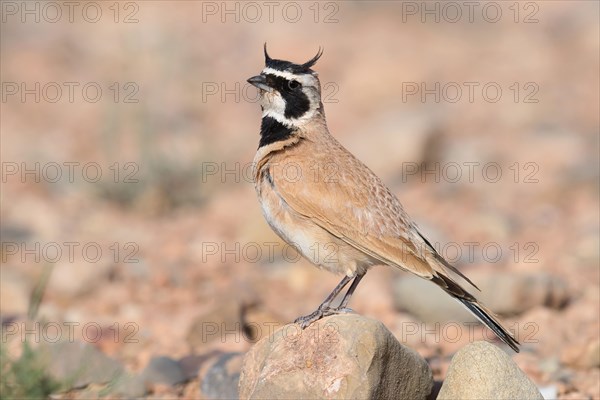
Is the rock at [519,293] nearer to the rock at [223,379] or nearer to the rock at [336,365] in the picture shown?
the rock at [223,379]

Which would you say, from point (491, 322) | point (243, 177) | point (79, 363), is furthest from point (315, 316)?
point (243, 177)

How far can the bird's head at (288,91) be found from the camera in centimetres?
679

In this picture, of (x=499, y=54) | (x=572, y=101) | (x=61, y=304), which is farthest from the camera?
(x=499, y=54)

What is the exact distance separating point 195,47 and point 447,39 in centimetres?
507

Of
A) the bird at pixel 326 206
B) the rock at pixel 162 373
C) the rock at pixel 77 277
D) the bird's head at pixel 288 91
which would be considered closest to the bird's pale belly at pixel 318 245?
the bird at pixel 326 206

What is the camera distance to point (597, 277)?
9.22m

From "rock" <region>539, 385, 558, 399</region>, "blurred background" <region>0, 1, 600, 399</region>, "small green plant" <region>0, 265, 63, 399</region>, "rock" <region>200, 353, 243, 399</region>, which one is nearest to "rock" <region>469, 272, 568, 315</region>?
"blurred background" <region>0, 1, 600, 399</region>

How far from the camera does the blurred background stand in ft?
25.8

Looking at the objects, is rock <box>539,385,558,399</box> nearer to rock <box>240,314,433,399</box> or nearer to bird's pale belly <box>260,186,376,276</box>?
rock <box>240,314,433,399</box>

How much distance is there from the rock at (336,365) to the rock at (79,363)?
57.0 inches

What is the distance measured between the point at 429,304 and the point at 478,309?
2.20 meters

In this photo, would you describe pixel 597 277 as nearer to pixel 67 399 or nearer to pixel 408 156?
pixel 408 156

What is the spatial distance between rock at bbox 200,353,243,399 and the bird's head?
168 centimetres

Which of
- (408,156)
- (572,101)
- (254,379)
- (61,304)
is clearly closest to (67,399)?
(254,379)
